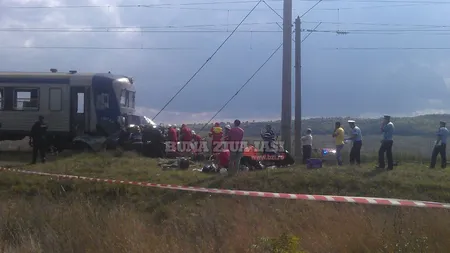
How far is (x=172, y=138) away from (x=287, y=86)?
4843 millimetres

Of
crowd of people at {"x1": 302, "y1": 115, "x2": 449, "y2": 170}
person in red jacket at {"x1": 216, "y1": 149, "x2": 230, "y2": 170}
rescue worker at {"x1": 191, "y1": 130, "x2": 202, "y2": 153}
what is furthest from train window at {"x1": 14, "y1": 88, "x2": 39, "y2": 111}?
crowd of people at {"x1": 302, "y1": 115, "x2": 449, "y2": 170}

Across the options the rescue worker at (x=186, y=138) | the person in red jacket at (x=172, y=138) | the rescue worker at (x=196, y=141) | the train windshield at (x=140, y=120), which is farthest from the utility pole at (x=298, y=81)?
the train windshield at (x=140, y=120)

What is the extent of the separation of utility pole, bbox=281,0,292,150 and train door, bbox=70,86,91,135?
320 inches

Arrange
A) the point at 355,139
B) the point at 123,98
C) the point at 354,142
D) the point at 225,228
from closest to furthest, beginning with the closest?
1. the point at 225,228
2. the point at 355,139
3. the point at 354,142
4. the point at 123,98

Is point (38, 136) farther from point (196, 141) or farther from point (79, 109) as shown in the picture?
point (196, 141)

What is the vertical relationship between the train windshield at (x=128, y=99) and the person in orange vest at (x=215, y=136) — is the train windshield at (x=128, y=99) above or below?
above

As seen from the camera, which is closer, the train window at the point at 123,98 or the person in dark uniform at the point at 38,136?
the person in dark uniform at the point at 38,136

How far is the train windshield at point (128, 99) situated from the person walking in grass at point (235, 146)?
8.83 metres

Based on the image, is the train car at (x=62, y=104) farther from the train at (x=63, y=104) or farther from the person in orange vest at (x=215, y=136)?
the person in orange vest at (x=215, y=136)

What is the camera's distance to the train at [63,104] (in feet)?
74.3

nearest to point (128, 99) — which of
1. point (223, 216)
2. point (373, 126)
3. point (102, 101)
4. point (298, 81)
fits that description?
point (102, 101)

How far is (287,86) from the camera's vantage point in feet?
64.7

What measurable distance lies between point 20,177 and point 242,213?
7.58 metres

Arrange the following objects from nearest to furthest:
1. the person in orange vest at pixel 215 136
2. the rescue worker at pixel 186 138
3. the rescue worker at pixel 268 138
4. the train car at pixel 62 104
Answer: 1. the rescue worker at pixel 268 138
2. the person in orange vest at pixel 215 136
3. the rescue worker at pixel 186 138
4. the train car at pixel 62 104
